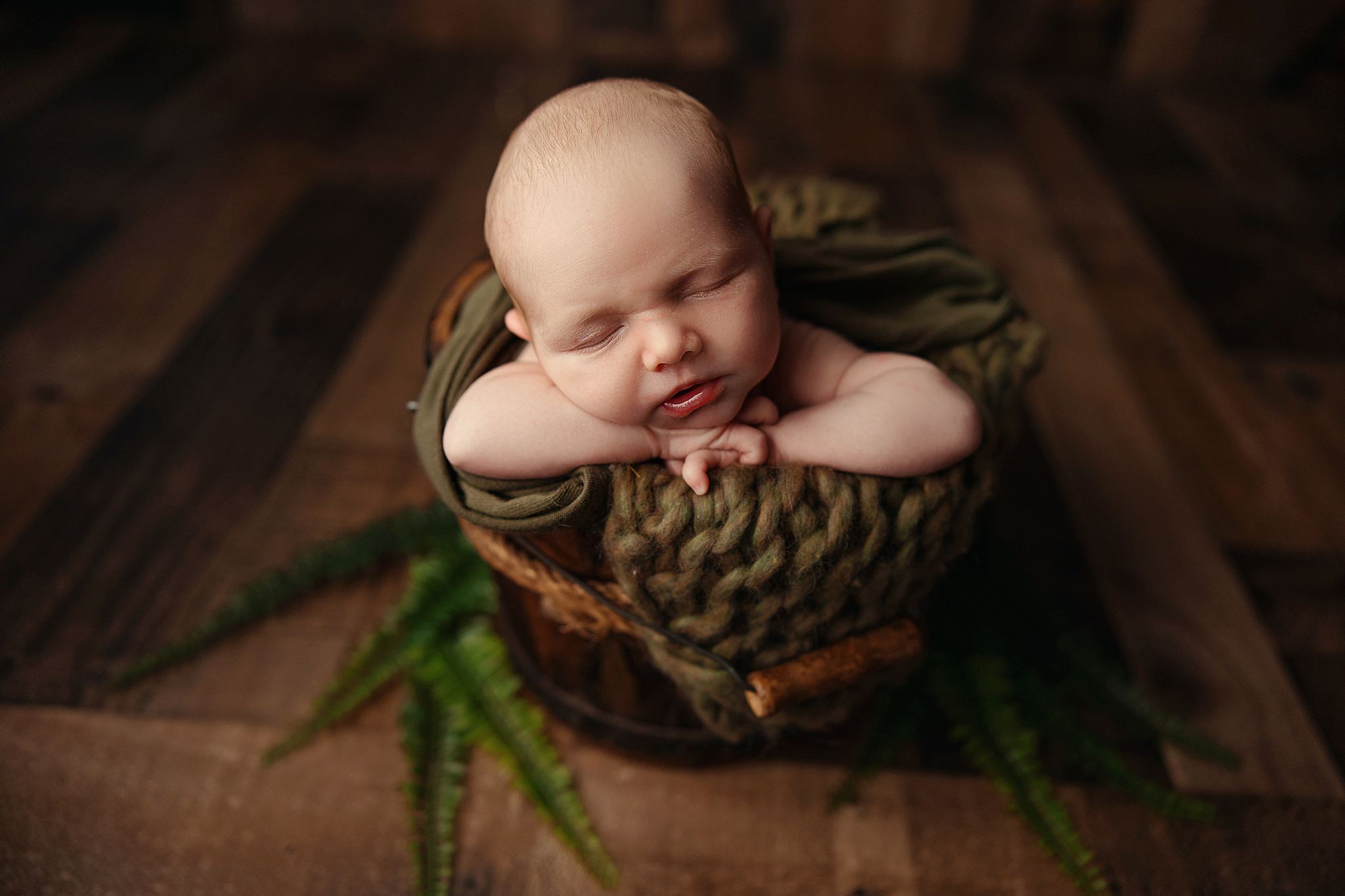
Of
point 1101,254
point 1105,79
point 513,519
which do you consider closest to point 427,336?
point 513,519

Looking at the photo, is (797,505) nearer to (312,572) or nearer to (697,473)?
(697,473)

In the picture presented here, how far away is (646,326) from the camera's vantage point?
758mm

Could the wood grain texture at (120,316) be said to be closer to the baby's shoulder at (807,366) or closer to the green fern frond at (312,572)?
the green fern frond at (312,572)

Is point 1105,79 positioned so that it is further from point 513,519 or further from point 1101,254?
point 513,519

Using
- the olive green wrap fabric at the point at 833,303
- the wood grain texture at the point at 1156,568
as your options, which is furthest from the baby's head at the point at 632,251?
the wood grain texture at the point at 1156,568

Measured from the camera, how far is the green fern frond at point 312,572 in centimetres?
120

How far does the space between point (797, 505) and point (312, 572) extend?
791 mm

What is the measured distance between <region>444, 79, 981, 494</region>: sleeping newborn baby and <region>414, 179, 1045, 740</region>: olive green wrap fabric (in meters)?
0.03

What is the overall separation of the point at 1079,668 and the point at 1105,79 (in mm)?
2088

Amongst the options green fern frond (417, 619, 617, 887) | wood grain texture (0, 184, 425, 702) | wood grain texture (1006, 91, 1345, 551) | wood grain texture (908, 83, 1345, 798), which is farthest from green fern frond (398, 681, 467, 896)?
wood grain texture (1006, 91, 1345, 551)

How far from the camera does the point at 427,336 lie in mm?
1006

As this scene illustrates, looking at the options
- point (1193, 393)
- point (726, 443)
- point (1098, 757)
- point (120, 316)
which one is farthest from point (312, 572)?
point (1193, 393)

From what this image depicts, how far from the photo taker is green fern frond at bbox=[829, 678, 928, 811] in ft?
3.57

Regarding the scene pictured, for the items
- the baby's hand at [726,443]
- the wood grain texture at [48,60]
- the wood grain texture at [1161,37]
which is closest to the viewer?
the baby's hand at [726,443]
